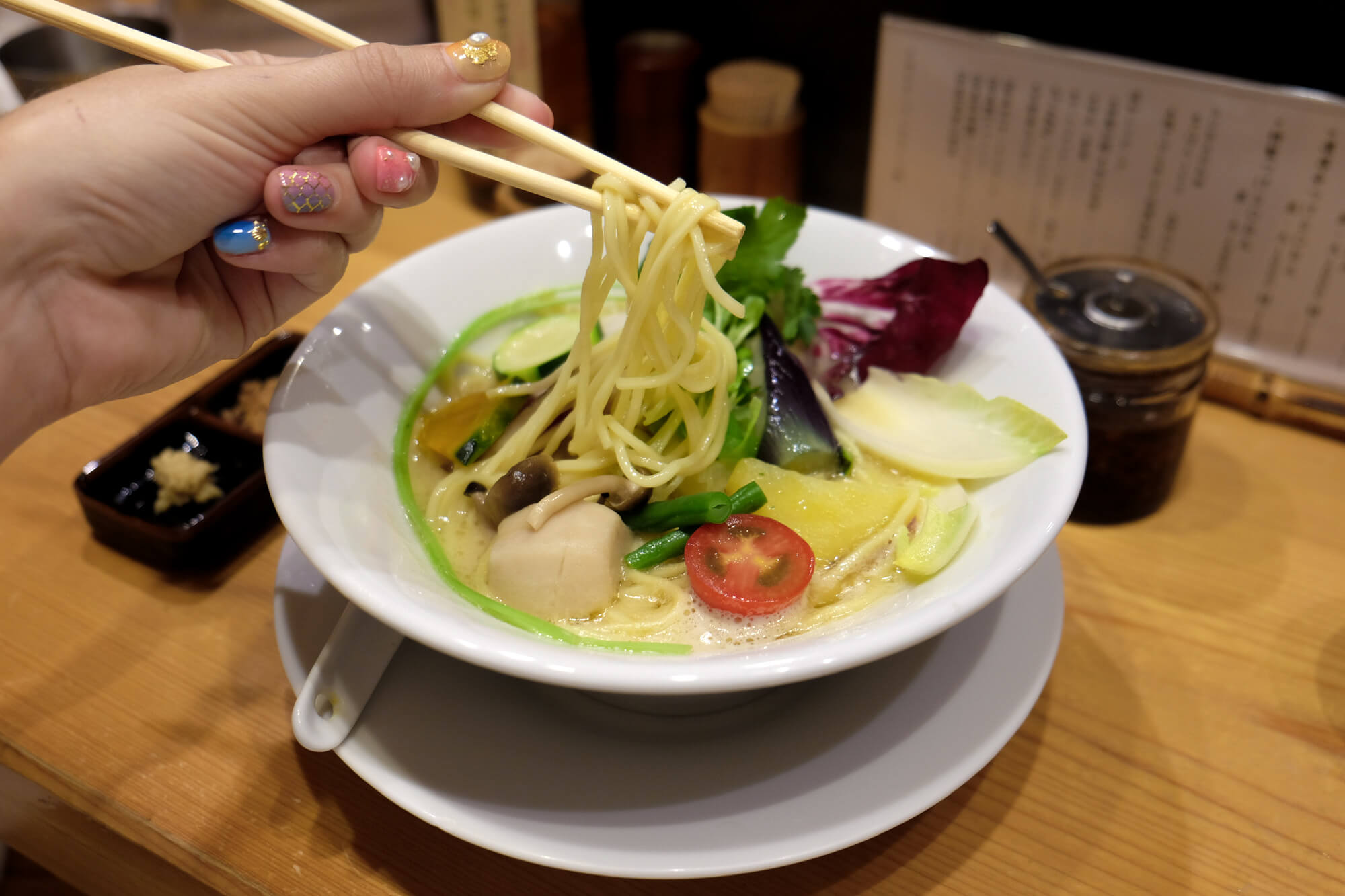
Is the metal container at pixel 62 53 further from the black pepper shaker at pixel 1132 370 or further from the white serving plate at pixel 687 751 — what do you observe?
the black pepper shaker at pixel 1132 370

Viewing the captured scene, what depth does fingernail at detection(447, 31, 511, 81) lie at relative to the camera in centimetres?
140

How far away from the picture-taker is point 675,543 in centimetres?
153

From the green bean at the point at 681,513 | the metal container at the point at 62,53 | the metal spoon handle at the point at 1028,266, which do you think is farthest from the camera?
the metal container at the point at 62,53

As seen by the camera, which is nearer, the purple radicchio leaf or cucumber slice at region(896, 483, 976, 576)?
cucumber slice at region(896, 483, 976, 576)

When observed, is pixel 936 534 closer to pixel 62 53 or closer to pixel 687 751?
pixel 687 751

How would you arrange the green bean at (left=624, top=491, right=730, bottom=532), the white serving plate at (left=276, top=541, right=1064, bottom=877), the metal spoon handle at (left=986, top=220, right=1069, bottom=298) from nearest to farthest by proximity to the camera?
the white serving plate at (left=276, top=541, right=1064, bottom=877) → the green bean at (left=624, top=491, right=730, bottom=532) → the metal spoon handle at (left=986, top=220, right=1069, bottom=298)

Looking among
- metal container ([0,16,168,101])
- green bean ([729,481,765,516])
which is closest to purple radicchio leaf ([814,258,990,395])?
green bean ([729,481,765,516])

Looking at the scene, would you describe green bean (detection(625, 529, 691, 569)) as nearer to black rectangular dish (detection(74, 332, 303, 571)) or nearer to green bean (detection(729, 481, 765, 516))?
green bean (detection(729, 481, 765, 516))

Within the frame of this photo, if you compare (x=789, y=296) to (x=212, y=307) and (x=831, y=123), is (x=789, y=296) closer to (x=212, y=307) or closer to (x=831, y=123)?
(x=212, y=307)

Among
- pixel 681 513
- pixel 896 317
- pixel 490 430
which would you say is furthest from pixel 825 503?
pixel 490 430

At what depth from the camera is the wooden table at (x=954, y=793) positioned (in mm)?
1402

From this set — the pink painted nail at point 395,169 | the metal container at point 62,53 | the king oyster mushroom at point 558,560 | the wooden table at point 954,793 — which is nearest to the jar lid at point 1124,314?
the wooden table at point 954,793

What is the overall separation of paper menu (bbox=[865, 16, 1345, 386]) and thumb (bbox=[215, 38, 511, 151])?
1666 mm

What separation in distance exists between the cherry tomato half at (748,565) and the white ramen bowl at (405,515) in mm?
71
